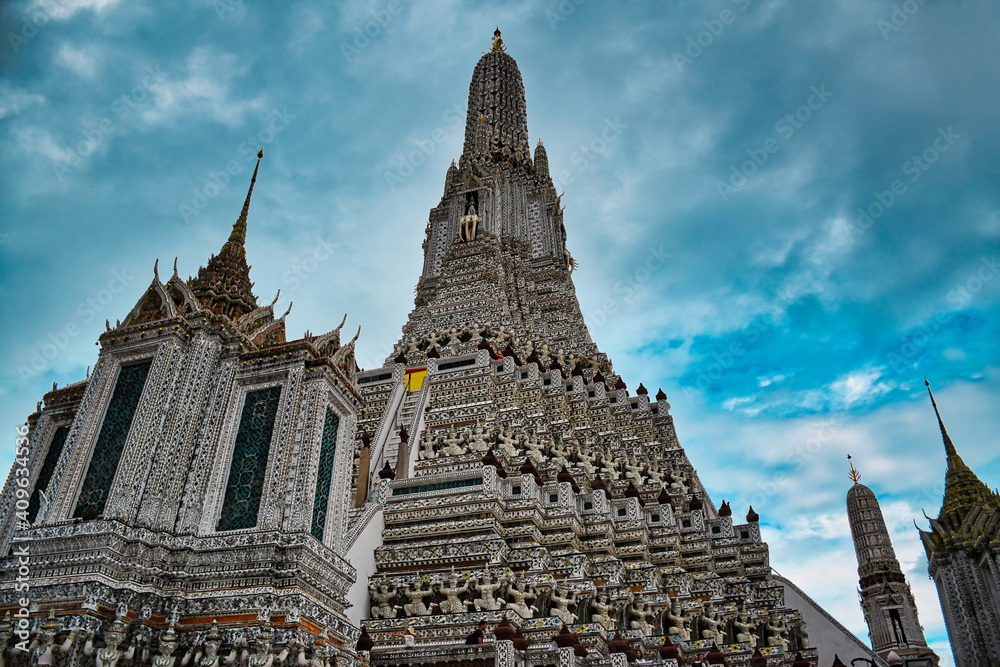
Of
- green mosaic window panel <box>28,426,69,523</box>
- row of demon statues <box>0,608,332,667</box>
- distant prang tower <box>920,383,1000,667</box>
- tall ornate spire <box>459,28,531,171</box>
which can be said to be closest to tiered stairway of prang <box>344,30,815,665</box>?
row of demon statues <box>0,608,332,667</box>

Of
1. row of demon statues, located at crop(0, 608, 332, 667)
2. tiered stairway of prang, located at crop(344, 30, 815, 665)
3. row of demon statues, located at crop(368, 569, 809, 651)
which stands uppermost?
tiered stairway of prang, located at crop(344, 30, 815, 665)

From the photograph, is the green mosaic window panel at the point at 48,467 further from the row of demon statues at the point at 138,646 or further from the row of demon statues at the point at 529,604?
the row of demon statues at the point at 529,604

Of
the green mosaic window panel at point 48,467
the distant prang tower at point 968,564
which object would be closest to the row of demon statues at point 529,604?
the green mosaic window panel at point 48,467

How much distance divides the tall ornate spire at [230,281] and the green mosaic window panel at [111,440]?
1.59 meters

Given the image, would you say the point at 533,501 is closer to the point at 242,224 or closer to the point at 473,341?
the point at 242,224

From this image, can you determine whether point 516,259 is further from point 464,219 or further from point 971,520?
point 971,520

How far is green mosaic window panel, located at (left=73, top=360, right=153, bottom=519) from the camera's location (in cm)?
921

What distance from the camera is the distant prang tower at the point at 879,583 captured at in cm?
3816

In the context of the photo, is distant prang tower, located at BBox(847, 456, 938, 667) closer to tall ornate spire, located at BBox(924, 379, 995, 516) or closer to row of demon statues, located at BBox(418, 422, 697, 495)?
tall ornate spire, located at BBox(924, 379, 995, 516)

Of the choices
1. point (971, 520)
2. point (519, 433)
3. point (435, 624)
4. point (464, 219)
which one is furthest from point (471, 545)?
point (971, 520)

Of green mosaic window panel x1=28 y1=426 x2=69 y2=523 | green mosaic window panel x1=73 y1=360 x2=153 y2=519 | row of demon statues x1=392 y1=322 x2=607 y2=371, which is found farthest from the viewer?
row of demon statues x1=392 y1=322 x2=607 y2=371

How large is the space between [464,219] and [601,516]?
22.4 metres

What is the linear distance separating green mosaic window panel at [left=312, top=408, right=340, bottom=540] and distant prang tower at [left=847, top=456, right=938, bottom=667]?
3294 centimetres

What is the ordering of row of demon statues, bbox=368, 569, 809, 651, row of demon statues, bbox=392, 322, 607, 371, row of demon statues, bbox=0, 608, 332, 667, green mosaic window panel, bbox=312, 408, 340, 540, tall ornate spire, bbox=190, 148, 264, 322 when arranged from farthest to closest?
row of demon statues, bbox=392, 322, 607, 371, row of demon statues, bbox=368, 569, 809, 651, tall ornate spire, bbox=190, 148, 264, 322, green mosaic window panel, bbox=312, 408, 340, 540, row of demon statues, bbox=0, 608, 332, 667
